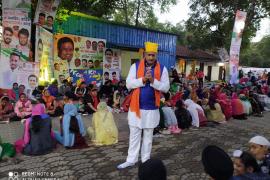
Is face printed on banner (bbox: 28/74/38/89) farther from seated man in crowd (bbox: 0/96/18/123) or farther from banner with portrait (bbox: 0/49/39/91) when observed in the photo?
seated man in crowd (bbox: 0/96/18/123)

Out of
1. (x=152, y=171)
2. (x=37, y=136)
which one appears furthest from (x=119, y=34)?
(x=152, y=171)

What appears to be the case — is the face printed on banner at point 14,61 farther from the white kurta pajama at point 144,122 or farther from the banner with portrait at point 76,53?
the white kurta pajama at point 144,122

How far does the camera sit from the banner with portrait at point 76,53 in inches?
561

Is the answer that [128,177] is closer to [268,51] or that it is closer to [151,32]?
[151,32]

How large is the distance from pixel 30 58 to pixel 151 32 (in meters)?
10.5

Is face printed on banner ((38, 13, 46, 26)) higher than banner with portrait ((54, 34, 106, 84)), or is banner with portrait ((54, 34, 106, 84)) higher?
face printed on banner ((38, 13, 46, 26))

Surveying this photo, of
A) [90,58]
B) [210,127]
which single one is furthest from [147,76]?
[90,58]

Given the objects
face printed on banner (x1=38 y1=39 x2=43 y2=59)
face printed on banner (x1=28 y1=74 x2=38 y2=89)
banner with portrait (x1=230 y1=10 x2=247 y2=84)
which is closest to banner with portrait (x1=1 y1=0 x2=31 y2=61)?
face printed on banner (x1=38 y1=39 x2=43 y2=59)

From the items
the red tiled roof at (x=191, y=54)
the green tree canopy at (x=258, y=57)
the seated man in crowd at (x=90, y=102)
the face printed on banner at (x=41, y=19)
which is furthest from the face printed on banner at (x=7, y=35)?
the green tree canopy at (x=258, y=57)

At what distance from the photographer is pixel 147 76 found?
5094 mm

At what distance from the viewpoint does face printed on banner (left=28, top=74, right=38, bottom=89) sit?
36.5 ft

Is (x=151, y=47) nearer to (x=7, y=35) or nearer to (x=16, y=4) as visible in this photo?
(x=16, y=4)

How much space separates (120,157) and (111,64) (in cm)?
1090

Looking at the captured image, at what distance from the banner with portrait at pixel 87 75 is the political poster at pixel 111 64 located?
12.2 inches
